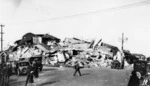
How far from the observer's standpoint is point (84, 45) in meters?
35.7

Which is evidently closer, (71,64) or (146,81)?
(146,81)

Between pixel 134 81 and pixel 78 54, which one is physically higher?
pixel 78 54

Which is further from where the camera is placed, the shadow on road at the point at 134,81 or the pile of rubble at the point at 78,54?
the pile of rubble at the point at 78,54

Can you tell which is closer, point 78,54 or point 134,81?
point 134,81

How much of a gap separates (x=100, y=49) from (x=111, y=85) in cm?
1883

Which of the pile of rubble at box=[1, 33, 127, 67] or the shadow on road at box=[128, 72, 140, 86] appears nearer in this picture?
the shadow on road at box=[128, 72, 140, 86]

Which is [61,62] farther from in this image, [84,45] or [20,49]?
[20,49]

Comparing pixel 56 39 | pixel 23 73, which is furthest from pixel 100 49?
pixel 56 39

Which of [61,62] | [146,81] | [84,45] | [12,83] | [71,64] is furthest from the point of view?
[84,45]

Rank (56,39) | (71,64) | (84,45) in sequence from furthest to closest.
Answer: (56,39) → (84,45) → (71,64)

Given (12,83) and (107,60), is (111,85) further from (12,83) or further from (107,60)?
(107,60)

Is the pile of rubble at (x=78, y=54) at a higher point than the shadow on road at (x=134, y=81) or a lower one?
higher

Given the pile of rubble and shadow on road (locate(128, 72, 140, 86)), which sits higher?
the pile of rubble

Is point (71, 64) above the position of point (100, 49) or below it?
below
